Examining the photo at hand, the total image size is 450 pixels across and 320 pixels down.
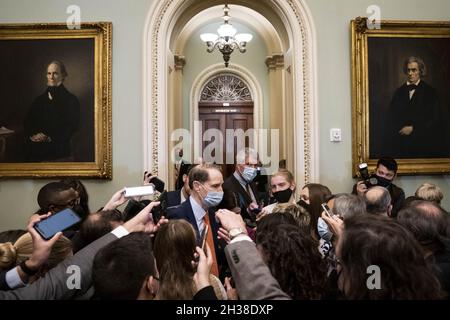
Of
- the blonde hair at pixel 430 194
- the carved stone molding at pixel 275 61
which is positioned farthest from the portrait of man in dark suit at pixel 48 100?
the carved stone molding at pixel 275 61

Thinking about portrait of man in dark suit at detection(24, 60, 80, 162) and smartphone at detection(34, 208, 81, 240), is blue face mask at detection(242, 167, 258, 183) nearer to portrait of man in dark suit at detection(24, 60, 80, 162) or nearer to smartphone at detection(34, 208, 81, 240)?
portrait of man in dark suit at detection(24, 60, 80, 162)

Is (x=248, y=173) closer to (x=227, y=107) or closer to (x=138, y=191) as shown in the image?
(x=138, y=191)

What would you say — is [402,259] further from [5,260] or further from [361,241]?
[5,260]

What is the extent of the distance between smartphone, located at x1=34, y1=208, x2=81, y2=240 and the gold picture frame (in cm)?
391

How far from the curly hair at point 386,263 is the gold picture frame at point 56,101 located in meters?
4.76

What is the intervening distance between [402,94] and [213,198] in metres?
Answer: 3.82

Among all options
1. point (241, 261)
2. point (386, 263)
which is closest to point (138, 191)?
point (241, 261)

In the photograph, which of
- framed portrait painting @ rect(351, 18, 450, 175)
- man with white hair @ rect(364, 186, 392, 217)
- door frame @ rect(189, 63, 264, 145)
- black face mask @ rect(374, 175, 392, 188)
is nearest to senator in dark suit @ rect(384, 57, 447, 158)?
framed portrait painting @ rect(351, 18, 450, 175)

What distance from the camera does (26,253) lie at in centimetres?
228

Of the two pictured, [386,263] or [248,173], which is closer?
[386,263]

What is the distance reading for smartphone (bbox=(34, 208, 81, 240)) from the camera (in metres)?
2.00

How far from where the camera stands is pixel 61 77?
609 centimetres

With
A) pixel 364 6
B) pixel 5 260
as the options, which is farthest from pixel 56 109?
pixel 364 6

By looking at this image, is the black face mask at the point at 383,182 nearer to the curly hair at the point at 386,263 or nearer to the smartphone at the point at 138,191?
the smartphone at the point at 138,191
